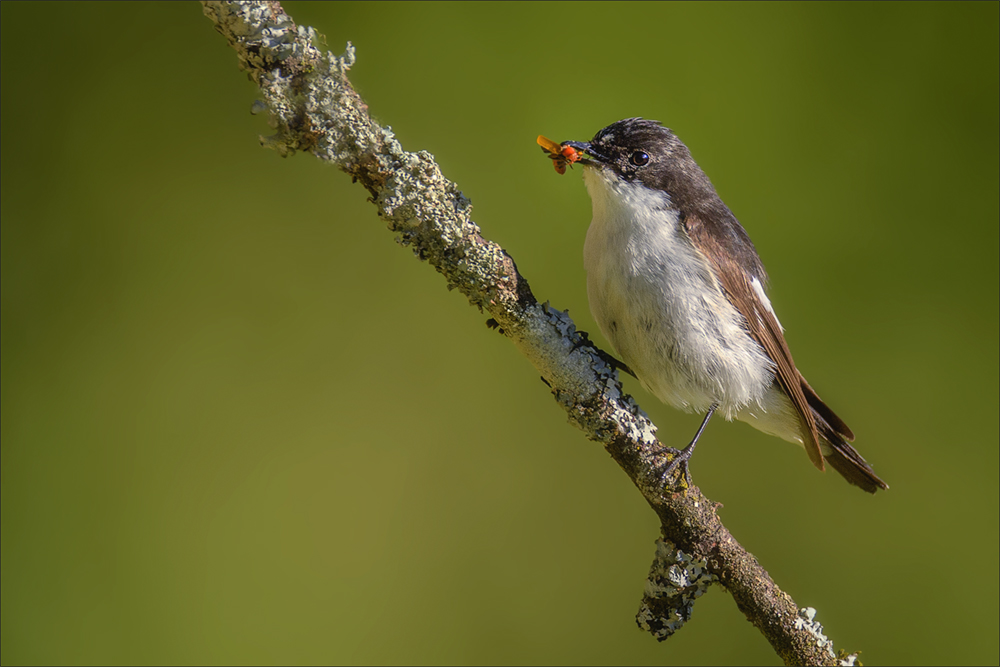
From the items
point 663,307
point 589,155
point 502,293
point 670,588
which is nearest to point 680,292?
point 663,307

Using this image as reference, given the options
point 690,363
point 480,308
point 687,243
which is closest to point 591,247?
point 687,243

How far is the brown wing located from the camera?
181cm

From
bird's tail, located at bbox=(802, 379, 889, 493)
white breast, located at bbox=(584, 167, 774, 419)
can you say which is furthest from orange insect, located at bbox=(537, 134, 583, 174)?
bird's tail, located at bbox=(802, 379, 889, 493)

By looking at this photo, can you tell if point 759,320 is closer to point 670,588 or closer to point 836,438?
point 836,438

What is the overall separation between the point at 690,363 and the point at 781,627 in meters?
0.59

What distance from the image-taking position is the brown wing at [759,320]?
1810 mm

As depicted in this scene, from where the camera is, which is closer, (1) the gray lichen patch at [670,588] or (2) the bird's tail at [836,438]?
(1) the gray lichen patch at [670,588]

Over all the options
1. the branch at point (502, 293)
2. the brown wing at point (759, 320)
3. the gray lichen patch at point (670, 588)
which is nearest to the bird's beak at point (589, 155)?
the brown wing at point (759, 320)

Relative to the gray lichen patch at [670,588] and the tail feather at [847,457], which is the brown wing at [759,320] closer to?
the tail feather at [847,457]

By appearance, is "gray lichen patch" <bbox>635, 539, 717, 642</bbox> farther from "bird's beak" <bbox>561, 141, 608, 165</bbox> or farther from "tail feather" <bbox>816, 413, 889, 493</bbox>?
"bird's beak" <bbox>561, 141, 608, 165</bbox>

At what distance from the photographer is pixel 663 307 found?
1.71m

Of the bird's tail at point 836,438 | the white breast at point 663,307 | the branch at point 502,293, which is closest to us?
the branch at point 502,293

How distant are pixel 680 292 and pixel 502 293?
534mm

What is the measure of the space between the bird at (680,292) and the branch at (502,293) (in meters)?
0.23
